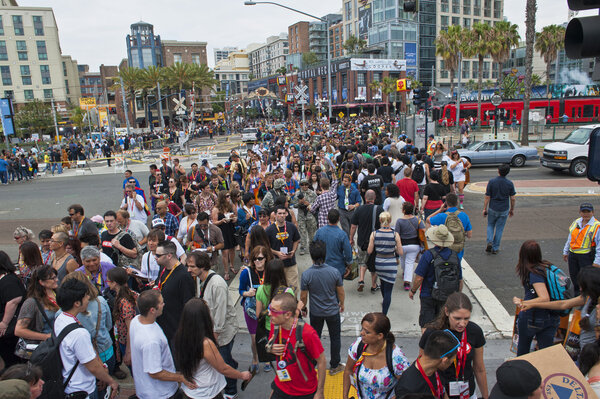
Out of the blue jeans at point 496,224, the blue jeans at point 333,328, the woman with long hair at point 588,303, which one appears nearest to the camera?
the woman with long hair at point 588,303

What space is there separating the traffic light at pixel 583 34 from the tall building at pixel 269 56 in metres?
150

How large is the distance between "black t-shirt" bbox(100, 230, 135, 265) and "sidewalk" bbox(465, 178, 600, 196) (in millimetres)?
12694

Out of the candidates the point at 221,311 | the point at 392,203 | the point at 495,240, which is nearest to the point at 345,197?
the point at 392,203

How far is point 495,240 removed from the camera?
29.8ft

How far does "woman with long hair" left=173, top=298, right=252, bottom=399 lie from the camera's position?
11.3 feet

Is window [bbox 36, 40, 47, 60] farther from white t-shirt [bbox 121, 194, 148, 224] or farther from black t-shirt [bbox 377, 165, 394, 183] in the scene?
black t-shirt [bbox 377, 165, 394, 183]

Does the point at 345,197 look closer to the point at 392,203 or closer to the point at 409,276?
the point at 392,203

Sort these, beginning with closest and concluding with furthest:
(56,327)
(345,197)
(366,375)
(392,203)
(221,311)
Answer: (366,375) < (56,327) < (221,311) < (392,203) < (345,197)

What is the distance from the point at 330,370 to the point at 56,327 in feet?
10.5

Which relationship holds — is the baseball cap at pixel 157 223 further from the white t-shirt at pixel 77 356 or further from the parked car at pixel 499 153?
the parked car at pixel 499 153

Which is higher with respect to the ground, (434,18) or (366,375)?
(434,18)

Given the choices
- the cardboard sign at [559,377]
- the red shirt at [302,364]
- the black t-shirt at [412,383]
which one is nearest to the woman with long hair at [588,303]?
the cardboard sign at [559,377]

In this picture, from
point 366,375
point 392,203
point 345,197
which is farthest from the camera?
point 345,197

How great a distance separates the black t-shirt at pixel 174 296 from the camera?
4.68 m
